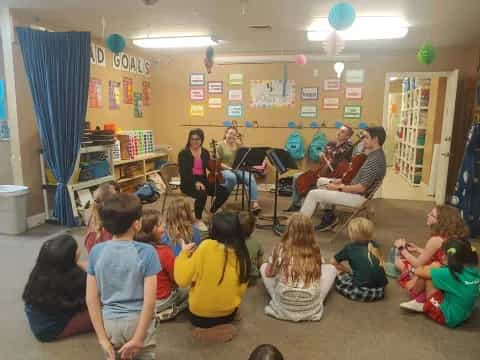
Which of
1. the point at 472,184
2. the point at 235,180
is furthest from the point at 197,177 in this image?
the point at 472,184

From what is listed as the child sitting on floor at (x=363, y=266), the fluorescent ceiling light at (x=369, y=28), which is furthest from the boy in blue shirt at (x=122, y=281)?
the fluorescent ceiling light at (x=369, y=28)

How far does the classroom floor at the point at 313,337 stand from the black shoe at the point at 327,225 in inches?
A: 55.5

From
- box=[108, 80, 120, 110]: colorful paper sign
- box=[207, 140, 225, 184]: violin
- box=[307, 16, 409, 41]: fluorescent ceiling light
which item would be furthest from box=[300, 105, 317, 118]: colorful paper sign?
box=[108, 80, 120, 110]: colorful paper sign

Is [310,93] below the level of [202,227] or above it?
above

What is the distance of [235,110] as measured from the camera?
6.31m

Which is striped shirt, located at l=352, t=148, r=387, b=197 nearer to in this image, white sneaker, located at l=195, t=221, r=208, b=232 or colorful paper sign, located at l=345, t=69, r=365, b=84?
white sneaker, located at l=195, t=221, r=208, b=232

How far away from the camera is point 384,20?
401cm

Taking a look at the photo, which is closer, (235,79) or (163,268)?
(163,268)

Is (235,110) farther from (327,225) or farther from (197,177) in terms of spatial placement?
(327,225)

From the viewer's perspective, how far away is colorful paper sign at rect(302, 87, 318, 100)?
19.7 feet

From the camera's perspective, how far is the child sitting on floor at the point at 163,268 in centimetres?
212

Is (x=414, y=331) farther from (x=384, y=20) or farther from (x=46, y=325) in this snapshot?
(x=384, y=20)

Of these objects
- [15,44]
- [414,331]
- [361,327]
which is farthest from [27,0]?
[414,331]

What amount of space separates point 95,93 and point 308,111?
326 cm
